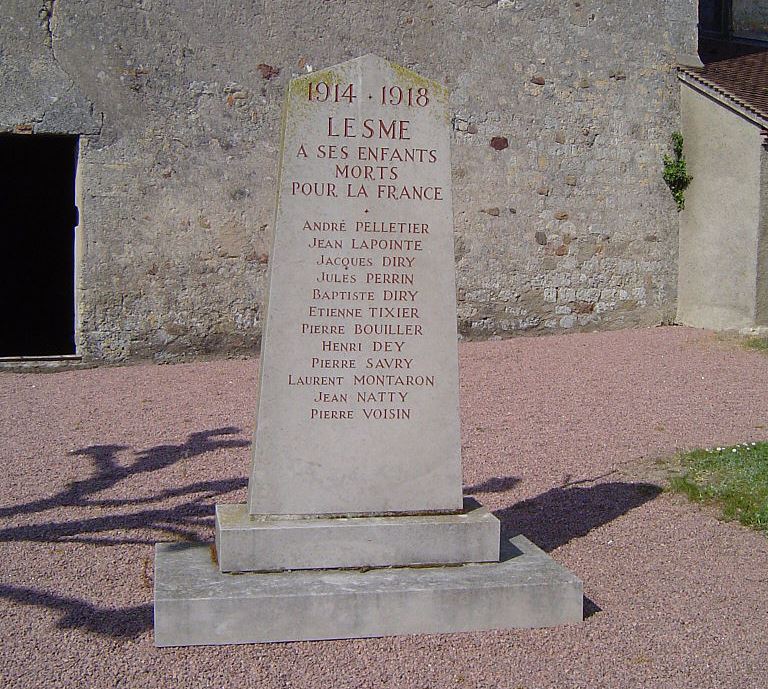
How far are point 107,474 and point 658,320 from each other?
870cm

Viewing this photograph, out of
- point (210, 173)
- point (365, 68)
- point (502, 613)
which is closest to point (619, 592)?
point (502, 613)

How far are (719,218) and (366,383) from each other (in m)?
9.56

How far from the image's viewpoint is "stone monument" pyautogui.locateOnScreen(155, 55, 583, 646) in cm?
405

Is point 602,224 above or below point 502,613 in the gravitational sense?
above

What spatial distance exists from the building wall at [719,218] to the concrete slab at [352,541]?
8.97 m

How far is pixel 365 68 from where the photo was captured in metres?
4.18

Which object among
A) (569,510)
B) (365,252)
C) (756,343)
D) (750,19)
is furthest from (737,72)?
(365,252)

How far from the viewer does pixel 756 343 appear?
1152cm

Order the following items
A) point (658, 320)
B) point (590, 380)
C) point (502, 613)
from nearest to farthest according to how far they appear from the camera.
→ point (502, 613) → point (590, 380) → point (658, 320)

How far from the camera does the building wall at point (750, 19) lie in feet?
54.4

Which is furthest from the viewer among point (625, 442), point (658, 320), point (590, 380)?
point (658, 320)

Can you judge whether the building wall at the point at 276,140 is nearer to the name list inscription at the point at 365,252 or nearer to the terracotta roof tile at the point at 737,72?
the terracotta roof tile at the point at 737,72

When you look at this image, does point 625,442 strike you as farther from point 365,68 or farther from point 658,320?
point 658,320

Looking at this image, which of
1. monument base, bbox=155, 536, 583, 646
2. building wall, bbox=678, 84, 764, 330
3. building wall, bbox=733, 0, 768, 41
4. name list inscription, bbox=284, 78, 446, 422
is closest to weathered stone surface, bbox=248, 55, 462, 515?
name list inscription, bbox=284, 78, 446, 422
